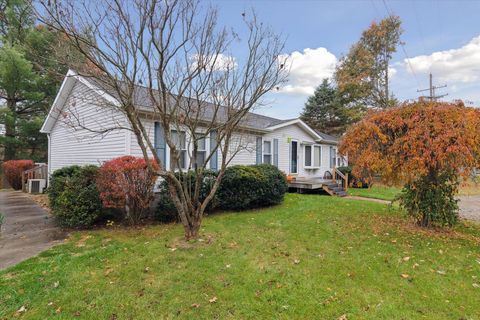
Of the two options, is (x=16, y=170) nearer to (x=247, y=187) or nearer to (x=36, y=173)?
(x=36, y=173)

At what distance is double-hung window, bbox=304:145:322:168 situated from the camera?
53.0ft

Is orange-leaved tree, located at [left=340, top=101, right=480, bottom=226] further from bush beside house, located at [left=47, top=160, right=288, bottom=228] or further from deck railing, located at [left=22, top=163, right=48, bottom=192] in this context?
deck railing, located at [left=22, top=163, right=48, bottom=192]

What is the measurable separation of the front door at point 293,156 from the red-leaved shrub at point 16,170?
1474 centimetres

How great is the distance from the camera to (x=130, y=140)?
26.2 feet

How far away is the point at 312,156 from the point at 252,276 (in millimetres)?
13595

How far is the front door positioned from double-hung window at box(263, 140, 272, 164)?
1.96 metres

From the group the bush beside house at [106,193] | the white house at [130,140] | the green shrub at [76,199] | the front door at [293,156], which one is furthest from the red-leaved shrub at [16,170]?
the front door at [293,156]

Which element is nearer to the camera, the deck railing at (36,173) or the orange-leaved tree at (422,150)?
the orange-leaved tree at (422,150)

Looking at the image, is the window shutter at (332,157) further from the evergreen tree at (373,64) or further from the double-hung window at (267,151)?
the evergreen tree at (373,64)

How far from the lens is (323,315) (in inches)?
112

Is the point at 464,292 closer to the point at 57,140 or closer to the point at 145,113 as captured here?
the point at 145,113

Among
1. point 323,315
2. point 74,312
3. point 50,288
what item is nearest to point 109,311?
point 74,312

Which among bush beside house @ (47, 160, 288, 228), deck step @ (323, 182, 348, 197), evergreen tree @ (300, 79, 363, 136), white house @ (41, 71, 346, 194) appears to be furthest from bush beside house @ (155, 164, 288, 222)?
evergreen tree @ (300, 79, 363, 136)

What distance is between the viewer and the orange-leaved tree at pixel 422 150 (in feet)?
16.3
